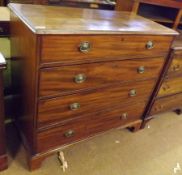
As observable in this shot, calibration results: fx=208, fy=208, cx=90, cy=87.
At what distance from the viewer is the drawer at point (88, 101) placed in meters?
1.15

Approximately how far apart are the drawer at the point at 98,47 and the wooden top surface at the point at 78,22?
0.10ft

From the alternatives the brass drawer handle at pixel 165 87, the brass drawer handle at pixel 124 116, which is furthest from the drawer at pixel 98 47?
the brass drawer handle at pixel 124 116

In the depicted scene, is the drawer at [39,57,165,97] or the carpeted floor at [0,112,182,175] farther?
the carpeted floor at [0,112,182,175]

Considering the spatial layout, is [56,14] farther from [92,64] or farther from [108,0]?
[108,0]

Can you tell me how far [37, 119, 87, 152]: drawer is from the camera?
1.26 metres

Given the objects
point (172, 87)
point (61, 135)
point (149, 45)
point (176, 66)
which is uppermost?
point (149, 45)

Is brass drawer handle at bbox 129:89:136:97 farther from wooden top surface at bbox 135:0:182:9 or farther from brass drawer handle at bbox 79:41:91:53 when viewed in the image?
wooden top surface at bbox 135:0:182:9

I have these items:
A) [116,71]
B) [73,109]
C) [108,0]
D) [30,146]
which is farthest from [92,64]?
[108,0]

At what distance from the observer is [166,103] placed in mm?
1854

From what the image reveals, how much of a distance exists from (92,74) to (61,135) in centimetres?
46

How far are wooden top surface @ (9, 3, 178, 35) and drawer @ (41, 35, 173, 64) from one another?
3 centimetres

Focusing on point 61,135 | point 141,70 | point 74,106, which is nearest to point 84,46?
point 74,106

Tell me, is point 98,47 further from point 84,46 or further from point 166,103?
point 166,103

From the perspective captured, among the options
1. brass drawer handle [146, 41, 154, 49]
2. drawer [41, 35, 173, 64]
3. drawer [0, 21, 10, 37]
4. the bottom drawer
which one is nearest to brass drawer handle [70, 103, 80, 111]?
the bottom drawer
